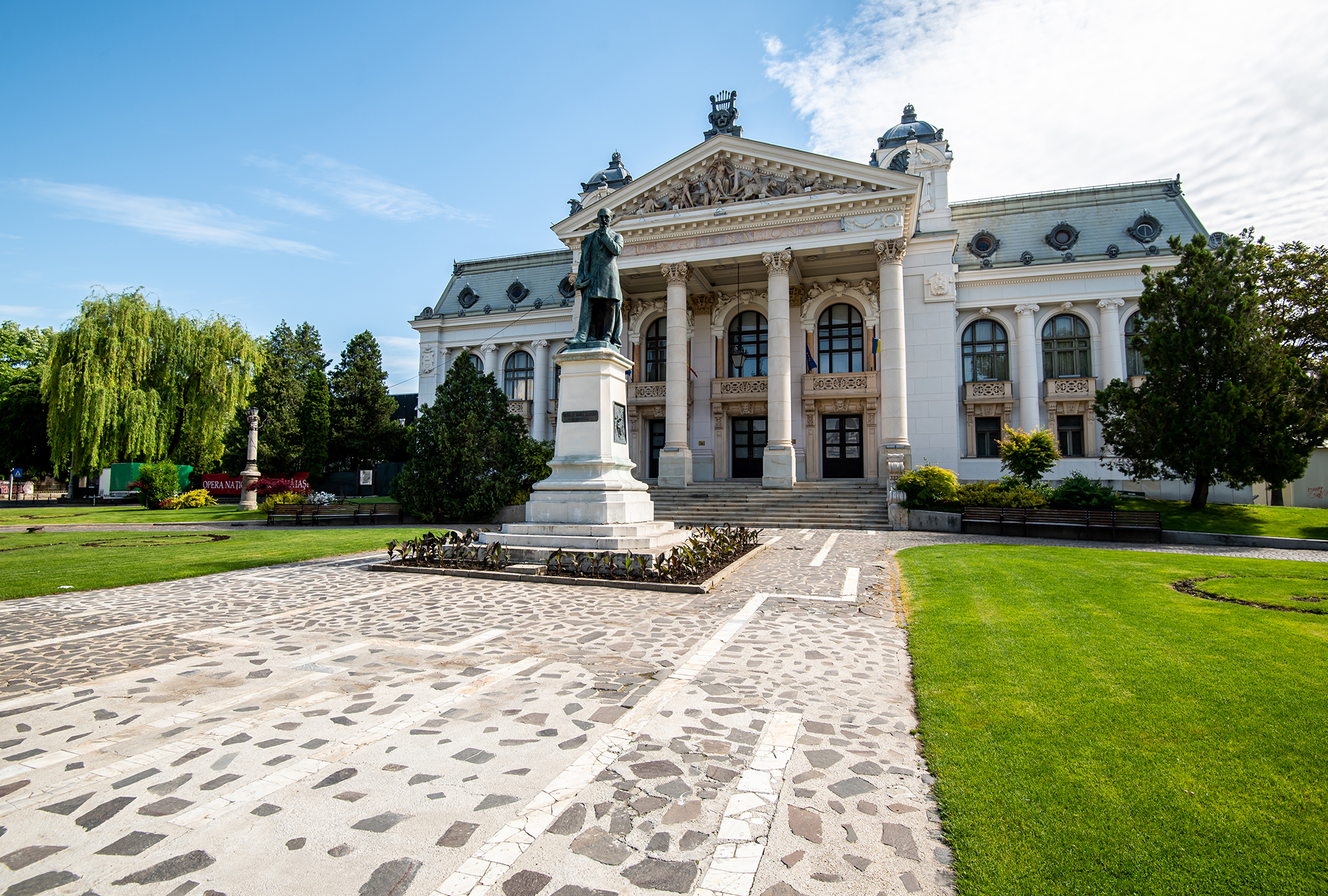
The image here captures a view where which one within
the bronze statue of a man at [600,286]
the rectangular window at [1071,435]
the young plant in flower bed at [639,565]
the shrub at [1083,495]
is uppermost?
the bronze statue of a man at [600,286]

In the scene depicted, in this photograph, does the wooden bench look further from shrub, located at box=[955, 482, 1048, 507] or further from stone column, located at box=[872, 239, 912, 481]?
stone column, located at box=[872, 239, 912, 481]

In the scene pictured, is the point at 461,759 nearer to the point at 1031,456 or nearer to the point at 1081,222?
the point at 1031,456

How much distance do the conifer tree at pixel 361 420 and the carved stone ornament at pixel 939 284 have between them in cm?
4062

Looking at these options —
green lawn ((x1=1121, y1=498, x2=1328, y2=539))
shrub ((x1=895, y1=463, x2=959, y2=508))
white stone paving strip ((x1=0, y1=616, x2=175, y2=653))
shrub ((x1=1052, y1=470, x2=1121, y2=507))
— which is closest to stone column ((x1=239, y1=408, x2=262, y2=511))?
white stone paving strip ((x1=0, y1=616, x2=175, y2=653))

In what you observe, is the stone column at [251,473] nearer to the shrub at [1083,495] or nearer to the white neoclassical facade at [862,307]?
the white neoclassical facade at [862,307]

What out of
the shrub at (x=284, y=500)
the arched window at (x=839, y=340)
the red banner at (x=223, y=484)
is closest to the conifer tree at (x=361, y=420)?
the red banner at (x=223, y=484)

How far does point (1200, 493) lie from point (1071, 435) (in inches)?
456

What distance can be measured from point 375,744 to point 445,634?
9.57 feet

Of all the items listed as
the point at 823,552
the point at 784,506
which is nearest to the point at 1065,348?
the point at 784,506

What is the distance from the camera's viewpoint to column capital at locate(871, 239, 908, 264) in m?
28.3

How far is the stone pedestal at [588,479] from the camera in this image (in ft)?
39.7

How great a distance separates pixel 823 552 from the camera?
1503 cm

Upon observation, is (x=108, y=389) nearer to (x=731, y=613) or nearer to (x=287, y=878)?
(x=731, y=613)

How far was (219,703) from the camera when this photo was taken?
15.4 ft
